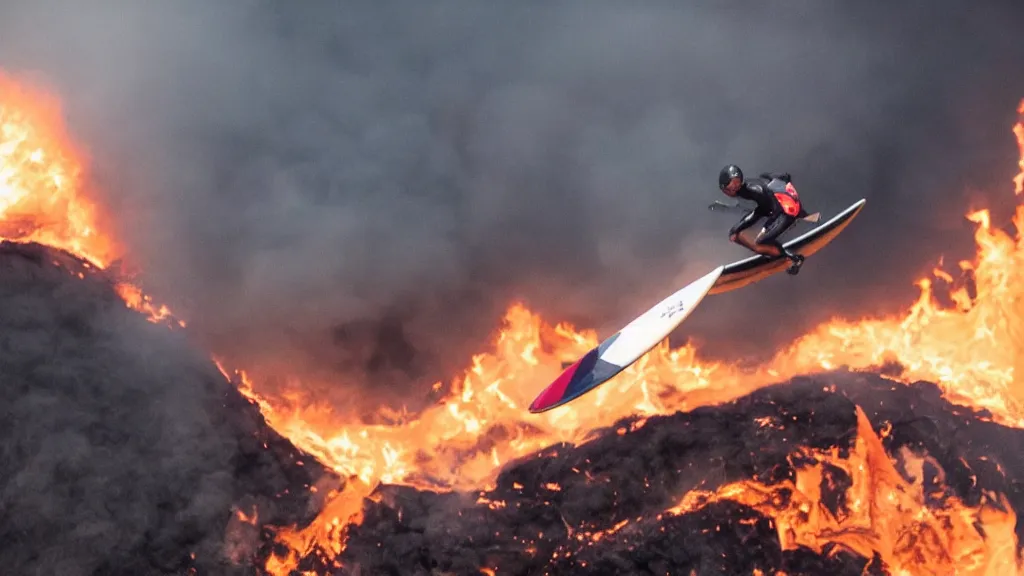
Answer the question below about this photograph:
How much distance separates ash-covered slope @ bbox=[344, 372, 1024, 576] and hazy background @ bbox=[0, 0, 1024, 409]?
7.14 ft

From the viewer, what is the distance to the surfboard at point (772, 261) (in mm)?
14055

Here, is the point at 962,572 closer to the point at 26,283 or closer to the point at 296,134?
the point at 296,134

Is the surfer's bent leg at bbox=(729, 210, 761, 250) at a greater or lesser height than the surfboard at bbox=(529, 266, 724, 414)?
greater

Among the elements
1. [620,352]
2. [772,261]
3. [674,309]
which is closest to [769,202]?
[772,261]

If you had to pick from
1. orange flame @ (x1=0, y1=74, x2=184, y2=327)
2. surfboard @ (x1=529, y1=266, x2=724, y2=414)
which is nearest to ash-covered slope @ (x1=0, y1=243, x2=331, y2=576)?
orange flame @ (x1=0, y1=74, x2=184, y2=327)

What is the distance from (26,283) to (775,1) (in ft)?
72.8

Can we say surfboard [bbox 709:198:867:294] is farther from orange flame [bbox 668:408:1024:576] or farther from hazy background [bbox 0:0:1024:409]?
orange flame [bbox 668:408:1024:576]

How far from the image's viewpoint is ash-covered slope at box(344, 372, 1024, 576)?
17.2 meters

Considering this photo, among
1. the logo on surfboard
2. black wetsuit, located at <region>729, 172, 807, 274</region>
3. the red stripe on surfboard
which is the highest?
black wetsuit, located at <region>729, 172, 807, 274</region>

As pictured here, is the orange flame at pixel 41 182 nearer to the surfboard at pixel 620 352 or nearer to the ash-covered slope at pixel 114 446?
the ash-covered slope at pixel 114 446

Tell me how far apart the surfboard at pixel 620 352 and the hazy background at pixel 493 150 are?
560 centimetres

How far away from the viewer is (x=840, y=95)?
70.2ft

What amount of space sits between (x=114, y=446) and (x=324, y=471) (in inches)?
186

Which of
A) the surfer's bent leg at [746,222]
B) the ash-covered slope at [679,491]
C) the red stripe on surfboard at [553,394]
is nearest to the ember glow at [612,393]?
the ash-covered slope at [679,491]
